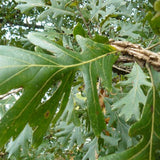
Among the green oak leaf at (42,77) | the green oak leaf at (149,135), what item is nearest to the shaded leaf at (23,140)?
the green oak leaf at (42,77)

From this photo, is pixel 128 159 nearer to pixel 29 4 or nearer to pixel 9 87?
pixel 9 87

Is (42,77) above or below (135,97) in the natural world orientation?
above

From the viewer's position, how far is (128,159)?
0.73 metres

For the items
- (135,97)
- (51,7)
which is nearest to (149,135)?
(135,97)

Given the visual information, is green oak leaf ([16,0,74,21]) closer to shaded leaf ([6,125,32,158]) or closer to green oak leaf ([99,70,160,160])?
shaded leaf ([6,125,32,158])

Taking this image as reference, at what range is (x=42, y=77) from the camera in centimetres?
69

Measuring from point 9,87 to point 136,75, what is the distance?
18.8 inches

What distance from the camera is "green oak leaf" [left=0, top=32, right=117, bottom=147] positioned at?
650 millimetres

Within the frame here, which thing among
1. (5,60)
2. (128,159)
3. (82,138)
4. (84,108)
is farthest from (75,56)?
(82,138)

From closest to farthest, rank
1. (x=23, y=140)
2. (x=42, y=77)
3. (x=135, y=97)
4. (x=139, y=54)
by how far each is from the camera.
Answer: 1. (x=42, y=77)
2. (x=139, y=54)
3. (x=135, y=97)
4. (x=23, y=140)

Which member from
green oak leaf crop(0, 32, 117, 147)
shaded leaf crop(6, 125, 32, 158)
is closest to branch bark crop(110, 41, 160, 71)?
green oak leaf crop(0, 32, 117, 147)

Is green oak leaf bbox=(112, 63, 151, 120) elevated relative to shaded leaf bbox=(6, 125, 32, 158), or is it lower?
elevated

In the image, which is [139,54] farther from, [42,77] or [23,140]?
[23,140]

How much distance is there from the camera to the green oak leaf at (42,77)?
2.13 feet
